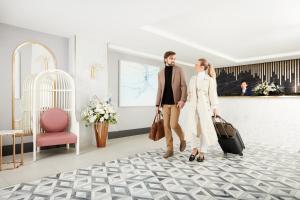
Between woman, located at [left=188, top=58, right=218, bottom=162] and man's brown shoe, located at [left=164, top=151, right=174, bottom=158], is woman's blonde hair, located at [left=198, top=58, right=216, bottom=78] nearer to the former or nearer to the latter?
woman, located at [left=188, top=58, right=218, bottom=162]

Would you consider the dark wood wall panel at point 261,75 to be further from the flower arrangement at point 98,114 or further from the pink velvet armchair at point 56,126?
the pink velvet armchair at point 56,126

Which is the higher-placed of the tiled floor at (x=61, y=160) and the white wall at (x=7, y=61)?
the white wall at (x=7, y=61)

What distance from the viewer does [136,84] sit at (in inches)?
260

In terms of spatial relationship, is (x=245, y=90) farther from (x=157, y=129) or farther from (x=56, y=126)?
(x=56, y=126)

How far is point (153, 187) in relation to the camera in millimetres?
2365

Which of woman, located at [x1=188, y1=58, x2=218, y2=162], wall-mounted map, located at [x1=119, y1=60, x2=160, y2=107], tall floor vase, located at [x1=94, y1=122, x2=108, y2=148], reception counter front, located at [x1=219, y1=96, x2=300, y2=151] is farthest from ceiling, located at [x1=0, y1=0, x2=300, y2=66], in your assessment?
tall floor vase, located at [x1=94, y1=122, x2=108, y2=148]

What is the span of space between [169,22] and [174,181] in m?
2.99

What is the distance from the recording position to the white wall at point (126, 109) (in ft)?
19.5

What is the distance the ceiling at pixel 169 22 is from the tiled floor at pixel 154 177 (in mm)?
2414

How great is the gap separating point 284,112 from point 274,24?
1814 millimetres

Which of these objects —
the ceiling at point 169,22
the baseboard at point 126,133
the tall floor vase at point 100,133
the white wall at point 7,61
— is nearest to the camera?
the ceiling at point 169,22

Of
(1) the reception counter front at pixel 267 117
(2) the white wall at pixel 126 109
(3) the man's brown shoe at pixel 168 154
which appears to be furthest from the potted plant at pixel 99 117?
(1) the reception counter front at pixel 267 117

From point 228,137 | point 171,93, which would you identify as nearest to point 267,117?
point 228,137

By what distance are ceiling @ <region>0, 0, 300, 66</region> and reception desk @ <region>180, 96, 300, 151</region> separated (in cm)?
154
